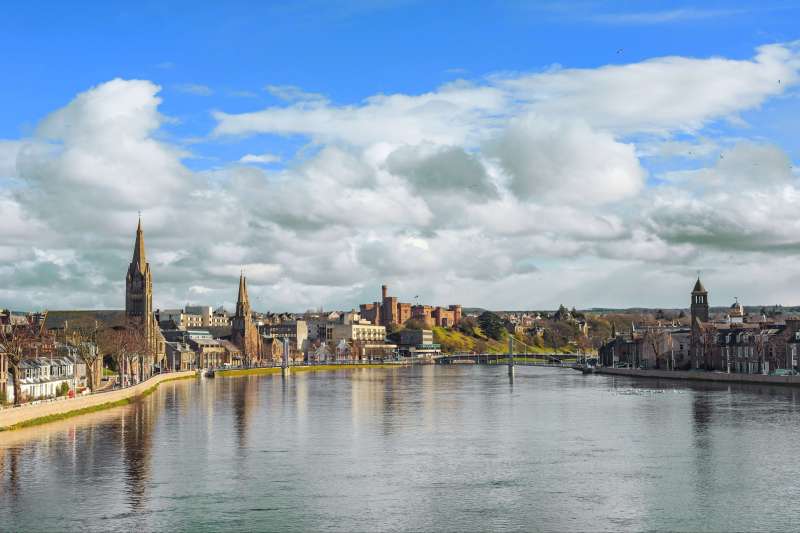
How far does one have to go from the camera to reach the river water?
41.8 m

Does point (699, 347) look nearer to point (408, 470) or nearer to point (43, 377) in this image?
point (43, 377)

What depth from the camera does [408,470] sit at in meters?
54.8

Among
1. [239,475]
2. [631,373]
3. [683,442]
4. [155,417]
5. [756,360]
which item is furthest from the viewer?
[631,373]

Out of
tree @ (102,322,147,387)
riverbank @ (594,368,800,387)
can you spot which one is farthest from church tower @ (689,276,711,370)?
tree @ (102,322,147,387)

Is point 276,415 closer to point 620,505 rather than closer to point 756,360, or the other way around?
point 620,505

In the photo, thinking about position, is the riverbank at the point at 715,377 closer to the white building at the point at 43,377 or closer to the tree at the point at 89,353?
the tree at the point at 89,353

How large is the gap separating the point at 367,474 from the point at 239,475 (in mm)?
7276

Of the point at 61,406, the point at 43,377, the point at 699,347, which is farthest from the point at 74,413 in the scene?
the point at 699,347

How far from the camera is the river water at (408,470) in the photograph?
41781mm

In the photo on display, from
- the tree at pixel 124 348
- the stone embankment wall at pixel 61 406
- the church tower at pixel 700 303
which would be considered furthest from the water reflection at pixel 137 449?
the church tower at pixel 700 303

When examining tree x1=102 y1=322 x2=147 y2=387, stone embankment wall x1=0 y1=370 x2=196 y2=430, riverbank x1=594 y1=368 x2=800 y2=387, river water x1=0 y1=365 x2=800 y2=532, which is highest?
tree x1=102 y1=322 x2=147 y2=387

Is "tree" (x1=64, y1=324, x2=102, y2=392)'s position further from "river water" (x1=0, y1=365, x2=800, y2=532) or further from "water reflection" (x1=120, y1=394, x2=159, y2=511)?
"river water" (x1=0, y1=365, x2=800, y2=532)

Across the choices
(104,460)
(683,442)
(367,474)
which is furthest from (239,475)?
(683,442)

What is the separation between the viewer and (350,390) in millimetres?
140750
